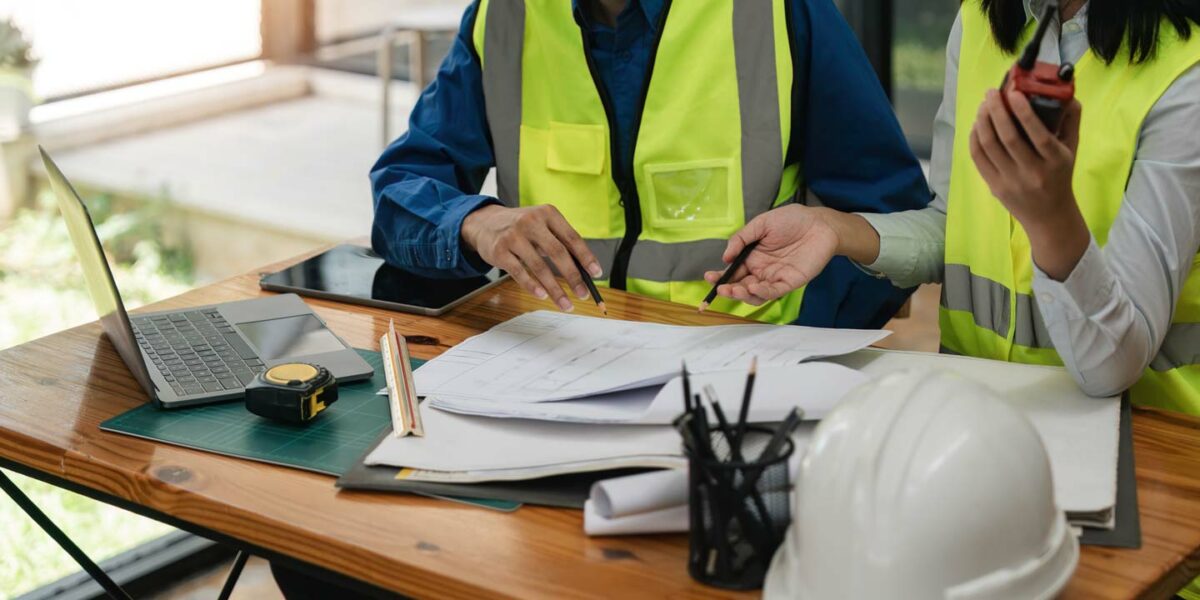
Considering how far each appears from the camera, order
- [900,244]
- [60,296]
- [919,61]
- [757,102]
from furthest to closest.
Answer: [919,61]
[60,296]
[757,102]
[900,244]

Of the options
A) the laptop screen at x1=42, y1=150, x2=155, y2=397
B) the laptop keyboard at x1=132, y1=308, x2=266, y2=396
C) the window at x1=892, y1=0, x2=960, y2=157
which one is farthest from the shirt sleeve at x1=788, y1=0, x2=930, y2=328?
the window at x1=892, y1=0, x2=960, y2=157

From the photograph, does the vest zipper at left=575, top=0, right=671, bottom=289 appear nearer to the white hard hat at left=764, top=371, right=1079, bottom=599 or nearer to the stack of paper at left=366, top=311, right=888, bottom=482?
the stack of paper at left=366, top=311, right=888, bottom=482

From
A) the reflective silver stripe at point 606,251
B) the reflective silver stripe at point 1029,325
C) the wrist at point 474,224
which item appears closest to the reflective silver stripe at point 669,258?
the reflective silver stripe at point 606,251

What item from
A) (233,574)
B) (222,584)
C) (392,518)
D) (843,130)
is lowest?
(222,584)

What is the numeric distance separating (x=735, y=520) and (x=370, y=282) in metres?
0.78

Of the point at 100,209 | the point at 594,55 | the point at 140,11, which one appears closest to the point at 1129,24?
the point at 594,55

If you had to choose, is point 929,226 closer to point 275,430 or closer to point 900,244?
point 900,244

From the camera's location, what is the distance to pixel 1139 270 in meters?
1.16

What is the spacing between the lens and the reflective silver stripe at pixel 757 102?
1.55m

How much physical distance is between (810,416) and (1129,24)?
1.80 ft

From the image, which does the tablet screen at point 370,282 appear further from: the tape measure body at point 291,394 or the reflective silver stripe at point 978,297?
the reflective silver stripe at point 978,297

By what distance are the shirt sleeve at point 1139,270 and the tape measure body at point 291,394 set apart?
25.4 inches

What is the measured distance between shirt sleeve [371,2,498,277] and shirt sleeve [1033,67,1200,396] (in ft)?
2.20

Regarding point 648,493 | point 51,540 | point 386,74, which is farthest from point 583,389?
point 386,74
